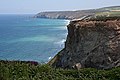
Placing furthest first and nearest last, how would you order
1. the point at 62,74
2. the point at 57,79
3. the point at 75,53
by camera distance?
the point at 75,53 < the point at 62,74 < the point at 57,79

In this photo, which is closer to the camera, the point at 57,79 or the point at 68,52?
the point at 57,79

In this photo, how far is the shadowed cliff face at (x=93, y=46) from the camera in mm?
32469

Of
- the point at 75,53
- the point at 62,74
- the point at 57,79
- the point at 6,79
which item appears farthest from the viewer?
the point at 75,53

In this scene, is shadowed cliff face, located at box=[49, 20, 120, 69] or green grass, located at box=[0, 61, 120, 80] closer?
green grass, located at box=[0, 61, 120, 80]

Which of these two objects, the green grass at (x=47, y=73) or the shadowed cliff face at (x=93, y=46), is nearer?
the green grass at (x=47, y=73)

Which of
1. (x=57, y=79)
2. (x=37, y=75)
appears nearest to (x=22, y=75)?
(x=37, y=75)

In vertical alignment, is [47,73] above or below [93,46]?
above

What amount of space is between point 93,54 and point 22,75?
57.5 feet

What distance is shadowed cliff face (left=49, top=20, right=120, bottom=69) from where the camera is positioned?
3247 centimetres

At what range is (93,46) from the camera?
1357 inches

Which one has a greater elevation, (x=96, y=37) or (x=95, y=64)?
(x=96, y=37)

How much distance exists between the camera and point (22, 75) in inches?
663

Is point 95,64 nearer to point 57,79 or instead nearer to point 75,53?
point 75,53

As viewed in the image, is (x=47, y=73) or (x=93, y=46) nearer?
(x=47, y=73)
